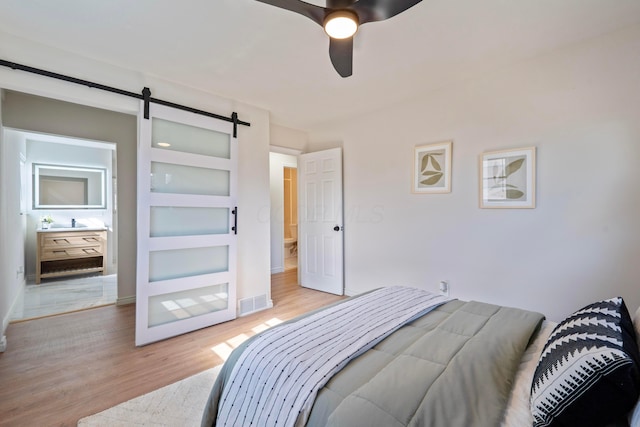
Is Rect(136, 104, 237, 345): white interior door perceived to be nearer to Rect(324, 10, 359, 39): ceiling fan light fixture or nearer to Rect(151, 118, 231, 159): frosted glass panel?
Rect(151, 118, 231, 159): frosted glass panel

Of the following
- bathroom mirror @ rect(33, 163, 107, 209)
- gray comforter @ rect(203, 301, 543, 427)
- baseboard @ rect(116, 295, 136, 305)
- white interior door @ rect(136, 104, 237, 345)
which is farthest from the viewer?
bathroom mirror @ rect(33, 163, 107, 209)

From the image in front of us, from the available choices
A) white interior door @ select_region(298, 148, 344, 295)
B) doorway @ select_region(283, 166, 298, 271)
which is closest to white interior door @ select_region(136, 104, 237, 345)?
white interior door @ select_region(298, 148, 344, 295)

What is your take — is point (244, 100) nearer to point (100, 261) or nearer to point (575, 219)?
point (575, 219)

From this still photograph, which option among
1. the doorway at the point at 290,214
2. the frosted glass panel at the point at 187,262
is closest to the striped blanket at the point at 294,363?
the frosted glass panel at the point at 187,262

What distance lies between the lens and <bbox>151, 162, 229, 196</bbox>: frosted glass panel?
9.28ft

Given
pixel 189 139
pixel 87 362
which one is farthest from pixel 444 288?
pixel 87 362

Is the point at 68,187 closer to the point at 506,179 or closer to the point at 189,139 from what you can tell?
the point at 189,139

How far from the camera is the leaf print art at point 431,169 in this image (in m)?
3.21

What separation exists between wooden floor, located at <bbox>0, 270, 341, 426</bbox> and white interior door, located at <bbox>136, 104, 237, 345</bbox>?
9.2 inches

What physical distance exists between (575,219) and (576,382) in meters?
2.12

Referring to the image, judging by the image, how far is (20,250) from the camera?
168 inches

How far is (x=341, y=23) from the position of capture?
1.53 metres

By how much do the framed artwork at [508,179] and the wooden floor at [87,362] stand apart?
2520mm

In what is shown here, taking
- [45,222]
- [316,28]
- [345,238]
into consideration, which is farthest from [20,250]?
[316,28]
